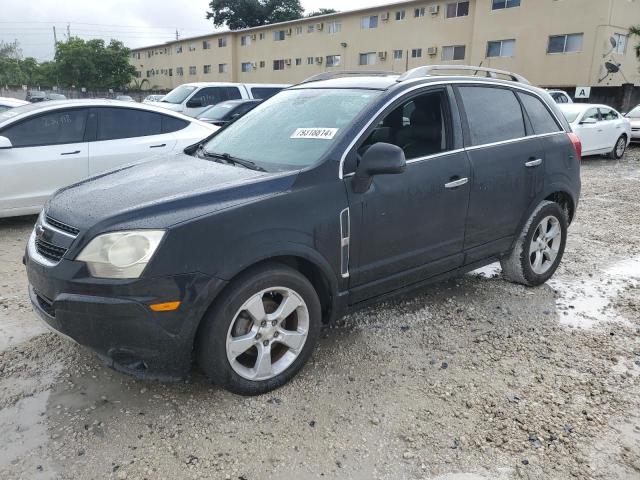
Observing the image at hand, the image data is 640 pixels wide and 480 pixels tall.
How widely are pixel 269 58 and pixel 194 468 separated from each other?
150ft

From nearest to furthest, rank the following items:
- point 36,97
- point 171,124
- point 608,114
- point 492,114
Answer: point 492,114 → point 171,124 → point 608,114 → point 36,97

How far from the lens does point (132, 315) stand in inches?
96.2

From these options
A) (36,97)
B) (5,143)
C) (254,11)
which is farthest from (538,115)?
(254,11)

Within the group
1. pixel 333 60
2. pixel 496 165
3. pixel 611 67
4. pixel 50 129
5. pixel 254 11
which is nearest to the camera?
pixel 496 165

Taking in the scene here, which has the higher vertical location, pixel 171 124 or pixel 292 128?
pixel 292 128

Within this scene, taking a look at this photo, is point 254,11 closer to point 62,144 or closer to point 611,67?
point 611,67

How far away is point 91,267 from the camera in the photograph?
2.48m

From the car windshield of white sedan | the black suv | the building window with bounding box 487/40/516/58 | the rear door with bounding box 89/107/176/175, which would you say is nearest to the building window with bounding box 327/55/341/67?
the building window with bounding box 487/40/516/58

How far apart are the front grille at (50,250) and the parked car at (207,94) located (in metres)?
12.1

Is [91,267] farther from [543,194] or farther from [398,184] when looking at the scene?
[543,194]

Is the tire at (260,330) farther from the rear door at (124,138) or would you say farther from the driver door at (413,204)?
the rear door at (124,138)

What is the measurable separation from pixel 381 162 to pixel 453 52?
32.7 metres

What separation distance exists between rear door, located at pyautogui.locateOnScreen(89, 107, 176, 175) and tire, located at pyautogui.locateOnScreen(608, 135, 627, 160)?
466 inches

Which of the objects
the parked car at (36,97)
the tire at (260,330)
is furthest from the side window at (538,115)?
the parked car at (36,97)
